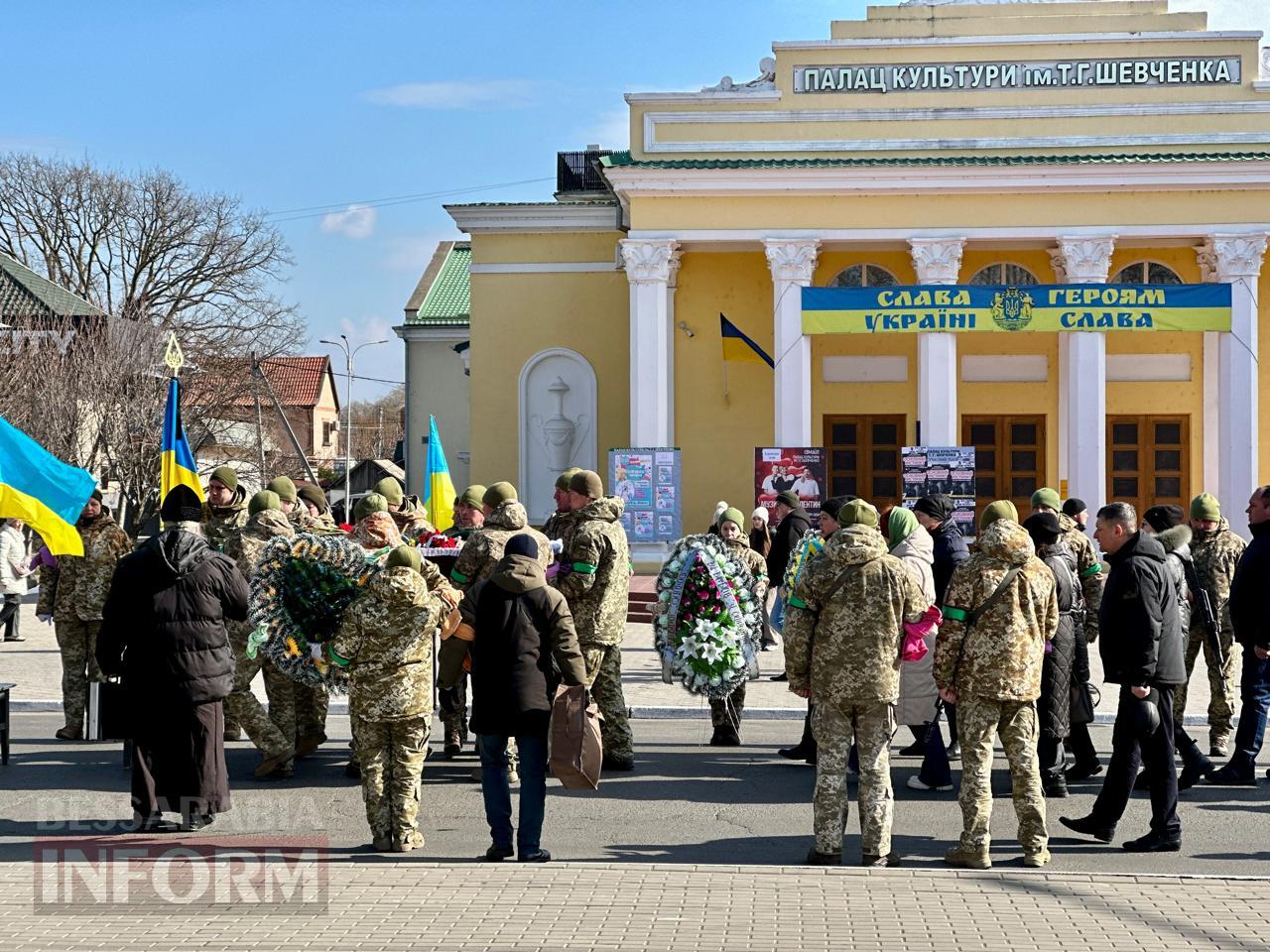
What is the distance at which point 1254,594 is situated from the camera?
9.07 meters

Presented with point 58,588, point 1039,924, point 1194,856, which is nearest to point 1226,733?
point 1194,856

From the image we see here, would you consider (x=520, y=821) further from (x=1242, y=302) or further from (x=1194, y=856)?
(x=1242, y=302)

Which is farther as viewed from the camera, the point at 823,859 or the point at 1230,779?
the point at 1230,779

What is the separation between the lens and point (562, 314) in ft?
97.1

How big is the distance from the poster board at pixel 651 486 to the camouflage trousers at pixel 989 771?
58.3 feet

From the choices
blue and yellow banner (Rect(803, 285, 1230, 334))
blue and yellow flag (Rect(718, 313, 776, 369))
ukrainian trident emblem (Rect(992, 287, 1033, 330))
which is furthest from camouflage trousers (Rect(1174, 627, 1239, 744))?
blue and yellow flag (Rect(718, 313, 776, 369))

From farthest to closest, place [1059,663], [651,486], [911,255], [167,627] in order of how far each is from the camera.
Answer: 1. [911,255]
2. [651,486]
3. [1059,663]
4. [167,627]

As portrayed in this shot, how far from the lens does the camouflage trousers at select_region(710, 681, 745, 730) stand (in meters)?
10.9

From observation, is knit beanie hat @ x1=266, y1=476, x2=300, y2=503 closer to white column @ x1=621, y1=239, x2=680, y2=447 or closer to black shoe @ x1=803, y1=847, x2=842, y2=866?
black shoe @ x1=803, y1=847, x2=842, y2=866

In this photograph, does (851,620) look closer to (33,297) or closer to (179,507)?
(179,507)

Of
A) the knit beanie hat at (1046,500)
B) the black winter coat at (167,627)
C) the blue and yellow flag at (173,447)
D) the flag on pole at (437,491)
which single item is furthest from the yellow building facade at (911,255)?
the black winter coat at (167,627)

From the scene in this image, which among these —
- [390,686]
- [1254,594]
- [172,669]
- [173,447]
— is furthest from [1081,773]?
[173,447]

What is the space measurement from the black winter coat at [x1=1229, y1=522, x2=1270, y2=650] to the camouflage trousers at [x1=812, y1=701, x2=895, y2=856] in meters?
3.12

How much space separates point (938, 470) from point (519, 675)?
16.7m
